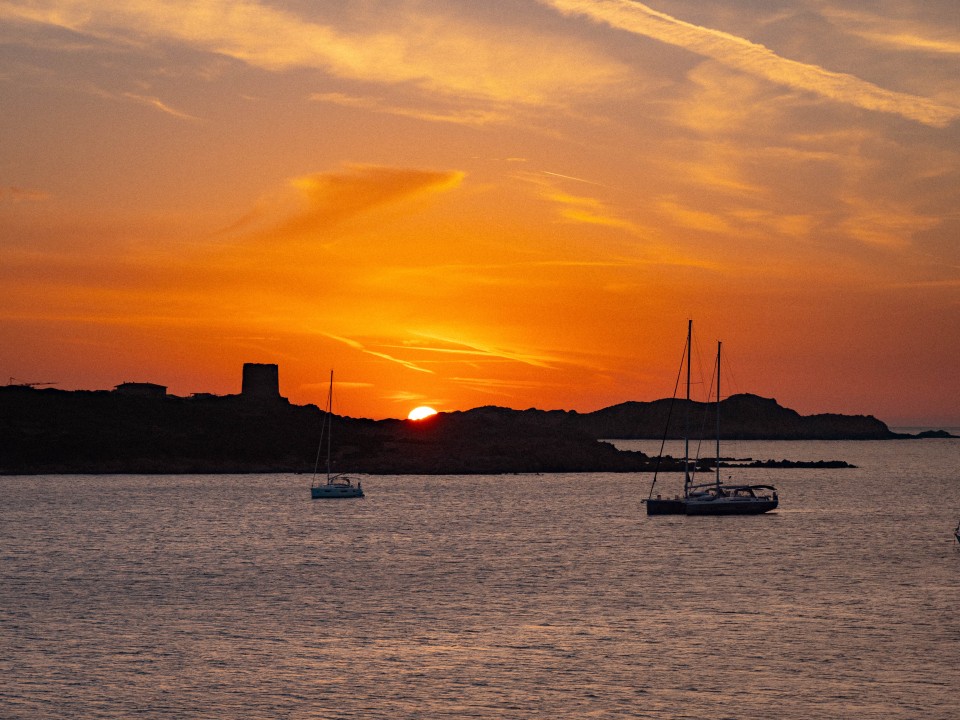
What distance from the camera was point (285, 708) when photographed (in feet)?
95.0

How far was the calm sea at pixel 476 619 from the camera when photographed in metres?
30.2

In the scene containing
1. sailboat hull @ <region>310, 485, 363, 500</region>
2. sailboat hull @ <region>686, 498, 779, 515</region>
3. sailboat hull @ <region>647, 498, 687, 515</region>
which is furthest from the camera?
sailboat hull @ <region>310, 485, 363, 500</region>

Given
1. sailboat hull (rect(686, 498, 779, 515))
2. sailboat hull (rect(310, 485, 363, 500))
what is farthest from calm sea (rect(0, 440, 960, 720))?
sailboat hull (rect(310, 485, 363, 500))

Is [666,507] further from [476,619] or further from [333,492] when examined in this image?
[476,619]

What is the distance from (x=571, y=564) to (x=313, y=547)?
61.5ft

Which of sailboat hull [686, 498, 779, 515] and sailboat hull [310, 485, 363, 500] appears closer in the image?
sailboat hull [686, 498, 779, 515]

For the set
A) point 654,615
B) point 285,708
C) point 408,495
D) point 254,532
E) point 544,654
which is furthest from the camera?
point 408,495

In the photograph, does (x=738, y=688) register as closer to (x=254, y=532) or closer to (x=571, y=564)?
(x=571, y=564)

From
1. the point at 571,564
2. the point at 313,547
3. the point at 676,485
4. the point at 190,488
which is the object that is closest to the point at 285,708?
the point at 571,564

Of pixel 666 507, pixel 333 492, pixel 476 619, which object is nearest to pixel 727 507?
pixel 666 507

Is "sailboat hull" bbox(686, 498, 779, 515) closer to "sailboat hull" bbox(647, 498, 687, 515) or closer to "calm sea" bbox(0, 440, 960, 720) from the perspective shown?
"sailboat hull" bbox(647, 498, 687, 515)

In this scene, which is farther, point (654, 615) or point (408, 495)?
point (408, 495)

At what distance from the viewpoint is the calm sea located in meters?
30.2

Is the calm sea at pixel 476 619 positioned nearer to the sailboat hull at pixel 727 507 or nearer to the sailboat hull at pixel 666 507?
the sailboat hull at pixel 727 507
